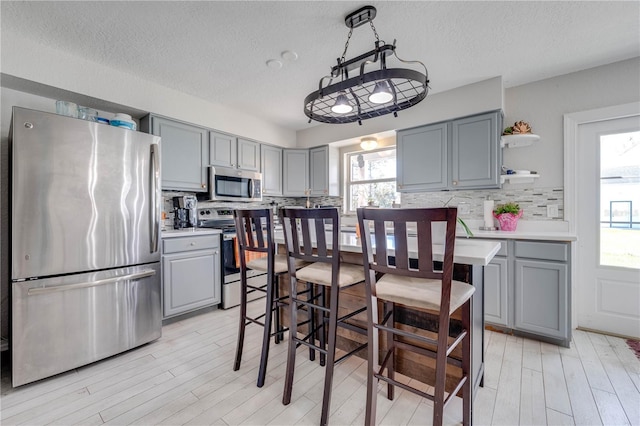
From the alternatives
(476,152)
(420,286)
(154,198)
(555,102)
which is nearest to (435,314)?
(420,286)

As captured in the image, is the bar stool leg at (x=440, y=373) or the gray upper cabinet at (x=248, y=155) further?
the gray upper cabinet at (x=248, y=155)

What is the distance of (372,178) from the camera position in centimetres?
434

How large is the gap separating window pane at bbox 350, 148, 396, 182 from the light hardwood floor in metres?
2.59

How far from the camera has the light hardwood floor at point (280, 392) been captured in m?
1.55

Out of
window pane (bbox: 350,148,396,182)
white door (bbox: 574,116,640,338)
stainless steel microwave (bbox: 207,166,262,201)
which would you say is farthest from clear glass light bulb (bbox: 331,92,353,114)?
white door (bbox: 574,116,640,338)

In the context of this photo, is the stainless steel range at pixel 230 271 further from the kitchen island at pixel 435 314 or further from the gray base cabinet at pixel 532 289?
the gray base cabinet at pixel 532 289

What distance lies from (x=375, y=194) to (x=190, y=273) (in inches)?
108

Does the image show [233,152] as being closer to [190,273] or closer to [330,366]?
[190,273]

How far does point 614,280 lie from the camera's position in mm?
2586

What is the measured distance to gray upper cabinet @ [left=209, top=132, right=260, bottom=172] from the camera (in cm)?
350

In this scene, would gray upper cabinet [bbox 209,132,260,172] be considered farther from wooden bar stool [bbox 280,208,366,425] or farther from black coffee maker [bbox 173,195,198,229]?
wooden bar stool [bbox 280,208,366,425]

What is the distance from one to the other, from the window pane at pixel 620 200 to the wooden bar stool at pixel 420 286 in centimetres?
231

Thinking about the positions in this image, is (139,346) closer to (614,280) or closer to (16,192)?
(16,192)

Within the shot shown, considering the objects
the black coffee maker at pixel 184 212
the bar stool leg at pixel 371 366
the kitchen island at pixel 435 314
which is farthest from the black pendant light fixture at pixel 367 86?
the black coffee maker at pixel 184 212
